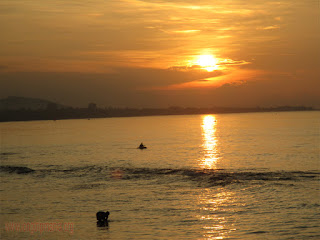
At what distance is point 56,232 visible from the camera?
24.3m

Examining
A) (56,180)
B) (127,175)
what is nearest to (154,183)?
(127,175)

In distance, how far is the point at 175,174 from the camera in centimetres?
5025

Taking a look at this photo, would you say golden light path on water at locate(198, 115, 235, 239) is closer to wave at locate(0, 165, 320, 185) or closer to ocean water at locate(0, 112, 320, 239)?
ocean water at locate(0, 112, 320, 239)

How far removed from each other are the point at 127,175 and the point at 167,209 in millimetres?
20810

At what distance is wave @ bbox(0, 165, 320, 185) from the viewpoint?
148 ft

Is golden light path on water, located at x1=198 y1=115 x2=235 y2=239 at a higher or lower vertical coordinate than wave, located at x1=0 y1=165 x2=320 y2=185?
higher

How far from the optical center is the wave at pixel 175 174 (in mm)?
45156

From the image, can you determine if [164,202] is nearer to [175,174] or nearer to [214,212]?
[214,212]

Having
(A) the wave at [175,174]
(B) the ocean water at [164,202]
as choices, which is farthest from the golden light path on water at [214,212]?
(A) the wave at [175,174]

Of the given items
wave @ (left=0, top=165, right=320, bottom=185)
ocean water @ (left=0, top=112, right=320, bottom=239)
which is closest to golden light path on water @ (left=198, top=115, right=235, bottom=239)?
ocean water @ (left=0, top=112, right=320, bottom=239)

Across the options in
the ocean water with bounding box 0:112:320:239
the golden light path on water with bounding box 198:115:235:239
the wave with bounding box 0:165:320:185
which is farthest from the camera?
the wave with bounding box 0:165:320:185

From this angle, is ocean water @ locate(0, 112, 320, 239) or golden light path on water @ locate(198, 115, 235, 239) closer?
golden light path on water @ locate(198, 115, 235, 239)

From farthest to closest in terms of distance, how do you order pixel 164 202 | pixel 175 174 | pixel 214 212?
1. pixel 175 174
2. pixel 164 202
3. pixel 214 212

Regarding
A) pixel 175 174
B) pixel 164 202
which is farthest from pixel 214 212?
pixel 175 174
